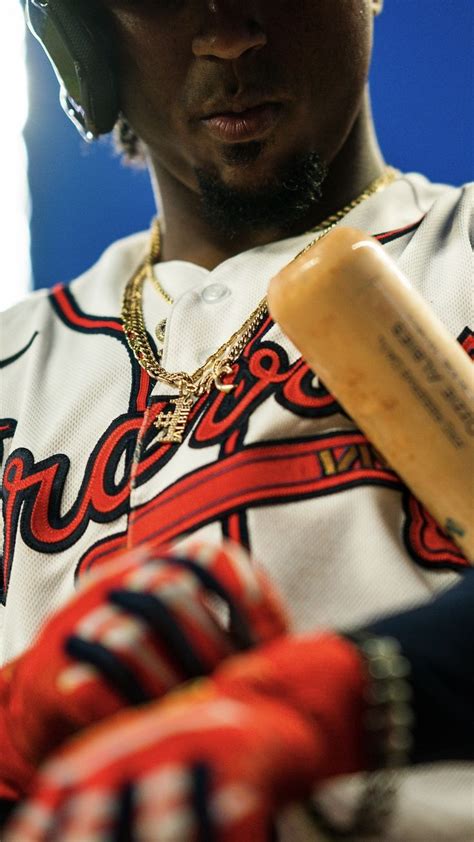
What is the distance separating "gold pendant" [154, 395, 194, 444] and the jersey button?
11cm

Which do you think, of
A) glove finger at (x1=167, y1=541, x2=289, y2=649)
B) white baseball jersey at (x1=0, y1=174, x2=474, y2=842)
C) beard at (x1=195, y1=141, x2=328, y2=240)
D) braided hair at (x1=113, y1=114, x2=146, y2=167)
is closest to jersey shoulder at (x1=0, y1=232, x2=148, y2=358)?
white baseball jersey at (x1=0, y1=174, x2=474, y2=842)

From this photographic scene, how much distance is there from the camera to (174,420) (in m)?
0.74

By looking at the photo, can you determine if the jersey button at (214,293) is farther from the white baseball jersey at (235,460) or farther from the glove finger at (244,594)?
the glove finger at (244,594)

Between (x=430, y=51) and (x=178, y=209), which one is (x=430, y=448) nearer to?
(x=178, y=209)

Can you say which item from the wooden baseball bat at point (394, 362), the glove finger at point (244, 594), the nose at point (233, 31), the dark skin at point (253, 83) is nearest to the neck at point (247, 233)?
the dark skin at point (253, 83)

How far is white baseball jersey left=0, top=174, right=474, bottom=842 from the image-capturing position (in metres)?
0.62

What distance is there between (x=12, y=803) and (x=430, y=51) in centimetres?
109

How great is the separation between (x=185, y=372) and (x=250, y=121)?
0.21 metres

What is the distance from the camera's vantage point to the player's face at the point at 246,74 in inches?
30.8

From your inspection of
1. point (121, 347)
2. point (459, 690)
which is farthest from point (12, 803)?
point (121, 347)

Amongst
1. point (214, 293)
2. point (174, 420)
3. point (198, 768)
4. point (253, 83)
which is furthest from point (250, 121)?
point (198, 768)

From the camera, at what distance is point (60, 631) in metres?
0.44

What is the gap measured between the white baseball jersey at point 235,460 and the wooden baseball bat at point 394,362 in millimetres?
20

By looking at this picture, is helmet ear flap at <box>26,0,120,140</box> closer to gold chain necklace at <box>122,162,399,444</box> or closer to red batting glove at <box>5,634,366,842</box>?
gold chain necklace at <box>122,162,399,444</box>
